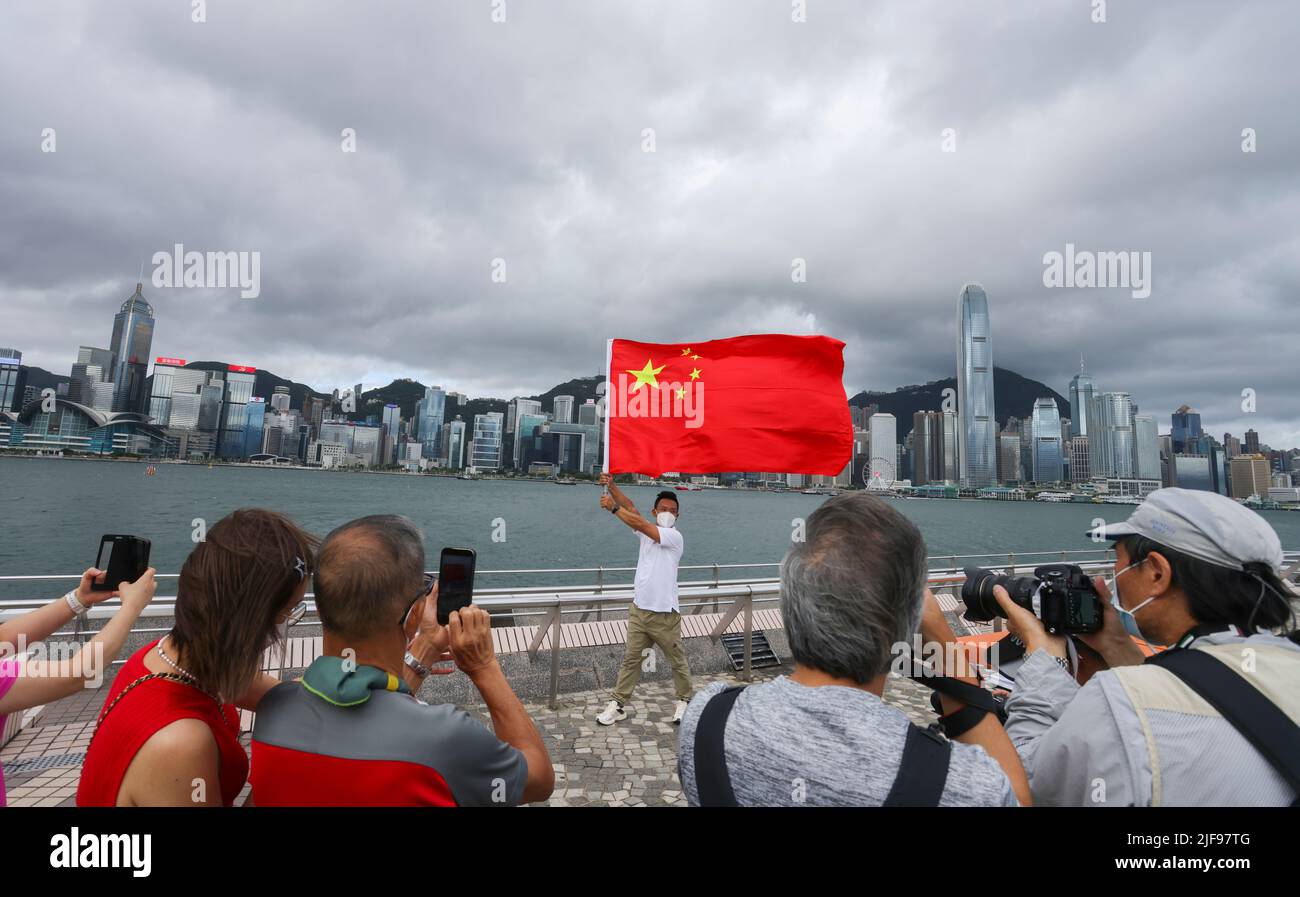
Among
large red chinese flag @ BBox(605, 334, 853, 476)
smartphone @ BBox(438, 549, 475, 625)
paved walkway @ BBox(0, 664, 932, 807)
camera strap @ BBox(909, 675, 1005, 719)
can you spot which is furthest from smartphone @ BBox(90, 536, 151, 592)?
large red chinese flag @ BBox(605, 334, 853, 476)

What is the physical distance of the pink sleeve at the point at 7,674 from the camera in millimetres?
1771

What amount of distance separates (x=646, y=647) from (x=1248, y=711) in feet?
16.0

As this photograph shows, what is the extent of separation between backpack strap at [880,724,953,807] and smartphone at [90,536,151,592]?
8.74 feet

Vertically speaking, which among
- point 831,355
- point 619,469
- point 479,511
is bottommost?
point 479,511

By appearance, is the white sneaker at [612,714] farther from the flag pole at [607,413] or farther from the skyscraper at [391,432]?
the skyscraper at [391,432]

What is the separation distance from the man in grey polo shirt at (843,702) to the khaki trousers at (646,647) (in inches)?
165

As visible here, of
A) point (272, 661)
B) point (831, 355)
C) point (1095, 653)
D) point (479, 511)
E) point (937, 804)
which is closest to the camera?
point (937, 804)

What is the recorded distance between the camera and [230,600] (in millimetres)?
1627

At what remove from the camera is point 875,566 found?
1.45 meters

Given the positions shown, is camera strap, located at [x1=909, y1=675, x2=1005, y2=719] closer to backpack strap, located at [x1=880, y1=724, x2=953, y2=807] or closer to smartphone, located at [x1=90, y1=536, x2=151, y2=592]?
backpack strap, located at [x1=880, y1=724, x2=953, y2=807]

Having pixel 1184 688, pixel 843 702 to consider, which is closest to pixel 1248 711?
pixel 1184 688
